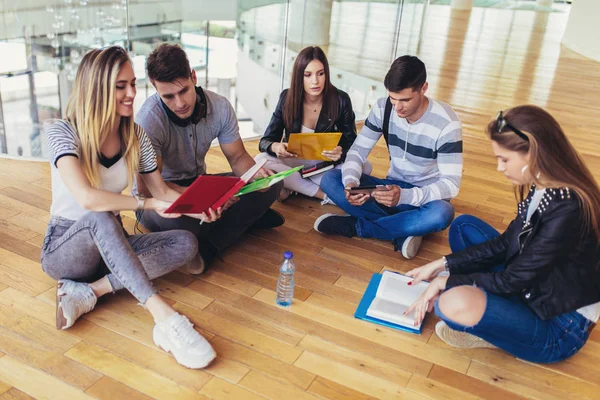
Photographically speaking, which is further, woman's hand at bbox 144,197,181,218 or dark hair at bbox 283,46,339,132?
dark hair at bbox 283,46,339,132

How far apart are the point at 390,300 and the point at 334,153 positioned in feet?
2.98

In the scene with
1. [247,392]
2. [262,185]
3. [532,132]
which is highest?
[532,132]

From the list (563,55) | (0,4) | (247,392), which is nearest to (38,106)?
(0,4)

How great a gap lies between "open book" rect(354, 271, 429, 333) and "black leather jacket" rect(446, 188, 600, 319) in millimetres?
317

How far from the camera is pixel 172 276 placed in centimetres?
241

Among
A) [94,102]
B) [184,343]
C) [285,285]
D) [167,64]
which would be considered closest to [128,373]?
[184,343]

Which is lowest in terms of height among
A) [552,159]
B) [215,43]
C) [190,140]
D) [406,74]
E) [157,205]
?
[157,205]

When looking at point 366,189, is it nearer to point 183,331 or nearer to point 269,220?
point 269,220

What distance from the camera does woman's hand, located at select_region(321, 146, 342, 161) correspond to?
2.89 metres

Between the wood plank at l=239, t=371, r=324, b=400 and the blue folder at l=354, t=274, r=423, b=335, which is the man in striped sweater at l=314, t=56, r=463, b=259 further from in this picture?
the wood plank at l=239, t=371, r=324, b=400

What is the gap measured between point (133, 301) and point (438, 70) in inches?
239

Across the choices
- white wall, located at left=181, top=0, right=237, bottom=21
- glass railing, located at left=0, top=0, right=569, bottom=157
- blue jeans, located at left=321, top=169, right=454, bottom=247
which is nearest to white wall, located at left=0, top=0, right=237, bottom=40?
Answer: glass railing, located at left=0, top=0, right=569, bottom=157

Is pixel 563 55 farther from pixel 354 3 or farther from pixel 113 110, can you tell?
pixel 113 110

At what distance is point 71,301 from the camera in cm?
202
